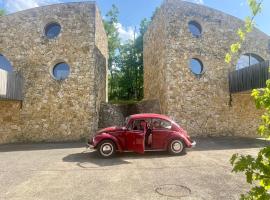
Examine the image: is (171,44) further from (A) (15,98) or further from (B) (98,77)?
(A) (15,98)

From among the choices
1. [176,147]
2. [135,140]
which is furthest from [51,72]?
[176,147]

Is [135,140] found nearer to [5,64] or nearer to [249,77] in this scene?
[249,77]

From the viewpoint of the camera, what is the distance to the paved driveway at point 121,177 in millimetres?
5477

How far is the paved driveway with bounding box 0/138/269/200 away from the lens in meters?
5.48

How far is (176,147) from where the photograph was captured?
9594mm

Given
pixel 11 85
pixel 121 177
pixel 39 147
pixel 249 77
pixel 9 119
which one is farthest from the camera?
pixel 9 119

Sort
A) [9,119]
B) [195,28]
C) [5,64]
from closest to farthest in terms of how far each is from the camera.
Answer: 1. [9,119]
2. [5,64]
3. [195,28]

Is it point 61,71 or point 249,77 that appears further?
point 61,71

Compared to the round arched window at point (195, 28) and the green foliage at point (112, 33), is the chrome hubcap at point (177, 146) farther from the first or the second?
the green foliage at point (112, 33)

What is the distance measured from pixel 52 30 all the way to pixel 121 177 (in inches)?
439

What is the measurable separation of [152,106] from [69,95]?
492 cm

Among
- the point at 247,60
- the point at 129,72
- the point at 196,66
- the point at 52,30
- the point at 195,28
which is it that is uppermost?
the point at 195,28

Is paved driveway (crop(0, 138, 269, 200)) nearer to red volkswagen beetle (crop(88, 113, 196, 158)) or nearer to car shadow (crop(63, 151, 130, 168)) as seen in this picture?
car shadow (crop(63, 151, 130, 168))

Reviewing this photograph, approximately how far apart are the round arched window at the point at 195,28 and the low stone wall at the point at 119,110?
14.8 feet
